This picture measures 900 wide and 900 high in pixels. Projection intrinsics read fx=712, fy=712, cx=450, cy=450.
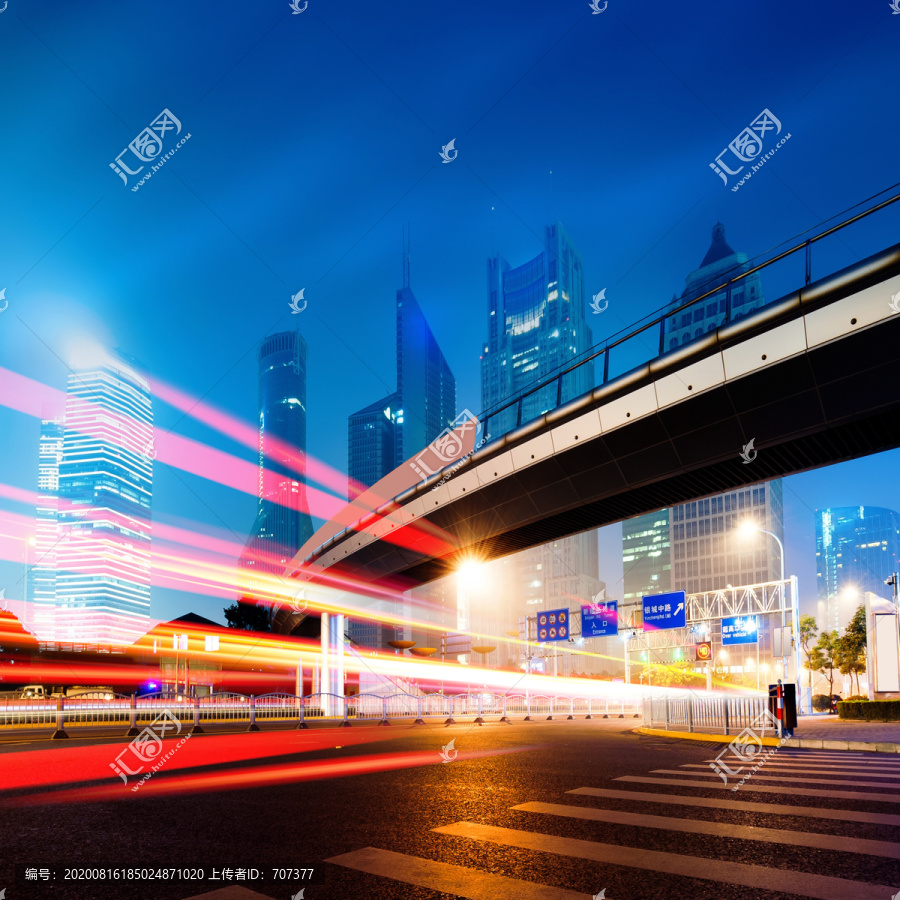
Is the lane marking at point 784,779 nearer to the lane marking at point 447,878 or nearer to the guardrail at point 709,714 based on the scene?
the lane marking at point 447,878

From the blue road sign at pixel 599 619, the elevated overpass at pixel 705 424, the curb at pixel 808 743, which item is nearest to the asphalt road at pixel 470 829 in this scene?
the curb at pixel 808 743

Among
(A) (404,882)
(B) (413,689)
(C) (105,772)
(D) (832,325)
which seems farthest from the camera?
(B) (413,689)

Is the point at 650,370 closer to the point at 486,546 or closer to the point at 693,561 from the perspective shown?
the point at 486,546

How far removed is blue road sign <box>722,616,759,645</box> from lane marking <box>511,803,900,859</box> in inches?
1381

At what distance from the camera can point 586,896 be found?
4.46 m

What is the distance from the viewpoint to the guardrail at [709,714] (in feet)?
63.5

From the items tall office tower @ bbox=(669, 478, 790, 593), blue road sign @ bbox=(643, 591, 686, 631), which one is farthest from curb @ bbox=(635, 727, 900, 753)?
tall office tower @ bbox=(669, 478, 790, 593)

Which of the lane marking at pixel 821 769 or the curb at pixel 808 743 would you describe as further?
the curb at pixel 808 743

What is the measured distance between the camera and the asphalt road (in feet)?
15.7

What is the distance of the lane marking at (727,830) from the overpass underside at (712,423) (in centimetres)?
1152

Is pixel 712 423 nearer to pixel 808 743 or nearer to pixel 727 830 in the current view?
pixel 808 743

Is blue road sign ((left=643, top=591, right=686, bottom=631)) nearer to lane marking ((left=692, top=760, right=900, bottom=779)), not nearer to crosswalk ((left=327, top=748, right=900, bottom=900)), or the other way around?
lane marking ((left=692, top=760, right=900, bottom=779))

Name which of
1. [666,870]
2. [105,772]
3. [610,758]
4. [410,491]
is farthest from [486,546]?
[666,870]

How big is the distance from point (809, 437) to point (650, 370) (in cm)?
431
